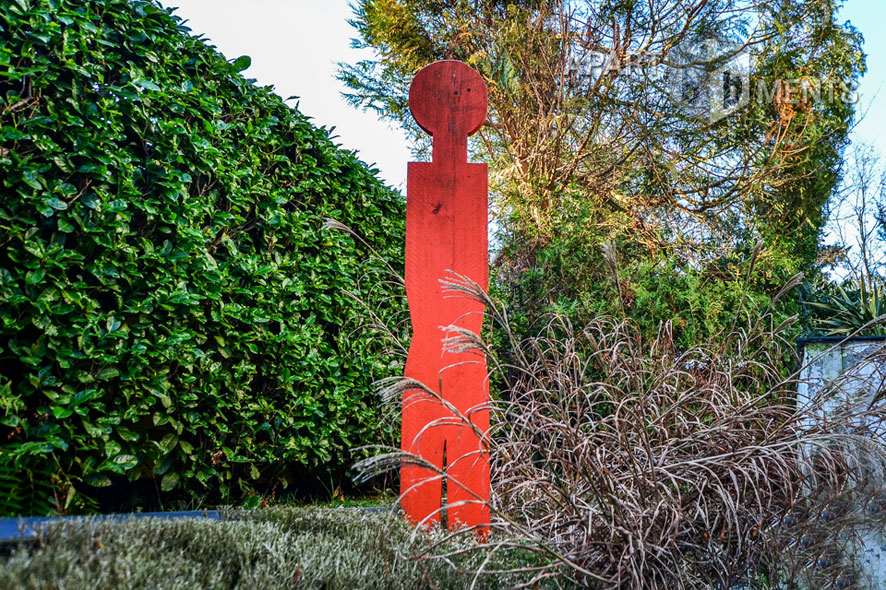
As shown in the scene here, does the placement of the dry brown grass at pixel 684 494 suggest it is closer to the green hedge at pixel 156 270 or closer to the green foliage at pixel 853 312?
the green hedge at pixel 156 270

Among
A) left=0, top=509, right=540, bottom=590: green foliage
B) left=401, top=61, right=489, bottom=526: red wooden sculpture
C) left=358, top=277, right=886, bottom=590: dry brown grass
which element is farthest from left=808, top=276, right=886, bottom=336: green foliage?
left=0, top=509, right=540, bottom=590: green foliage

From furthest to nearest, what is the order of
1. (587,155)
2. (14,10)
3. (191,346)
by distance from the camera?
(587,155), (191,346), (14,10)

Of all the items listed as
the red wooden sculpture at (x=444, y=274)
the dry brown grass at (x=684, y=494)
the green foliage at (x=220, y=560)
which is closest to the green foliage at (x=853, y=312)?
the dry brown grass at (x=684, y=494)

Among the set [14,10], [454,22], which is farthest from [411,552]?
[454,22]

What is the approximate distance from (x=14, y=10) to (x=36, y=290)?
3.37 ft

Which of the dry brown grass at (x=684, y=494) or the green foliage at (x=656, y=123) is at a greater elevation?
the green foliage at (x=656, y=123)

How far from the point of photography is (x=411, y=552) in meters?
1.67

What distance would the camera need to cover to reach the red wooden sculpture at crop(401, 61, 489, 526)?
2389mm

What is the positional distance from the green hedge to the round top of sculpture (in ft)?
3.53

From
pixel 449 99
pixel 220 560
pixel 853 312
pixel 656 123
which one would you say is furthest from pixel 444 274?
pixel 656 123

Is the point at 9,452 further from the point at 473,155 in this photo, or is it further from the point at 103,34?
the point at 473,155

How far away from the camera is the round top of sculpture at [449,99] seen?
260 cm

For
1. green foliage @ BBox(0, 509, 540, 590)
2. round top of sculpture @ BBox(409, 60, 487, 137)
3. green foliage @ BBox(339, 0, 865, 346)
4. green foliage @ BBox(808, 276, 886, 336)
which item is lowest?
green foliage @ BBox(0, 509, 540, 590)

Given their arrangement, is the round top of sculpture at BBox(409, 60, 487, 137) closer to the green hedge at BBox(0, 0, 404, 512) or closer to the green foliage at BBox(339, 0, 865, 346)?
the green hedge at BBox(0, 0, 404, 512)
